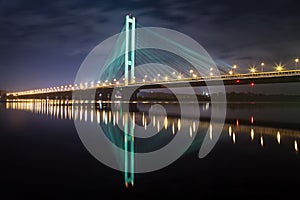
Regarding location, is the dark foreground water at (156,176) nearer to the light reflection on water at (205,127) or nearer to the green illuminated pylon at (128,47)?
the light reflection on water at (205,127)

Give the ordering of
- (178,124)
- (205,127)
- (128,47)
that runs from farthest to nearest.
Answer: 1. (128,47)
2. (178,124)
3. (205,127)

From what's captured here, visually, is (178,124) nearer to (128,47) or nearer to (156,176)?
(156,176)

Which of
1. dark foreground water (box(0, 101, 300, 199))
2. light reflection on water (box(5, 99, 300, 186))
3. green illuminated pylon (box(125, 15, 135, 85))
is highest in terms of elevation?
green illuminated pylon (box(125, 15, 135, 85))

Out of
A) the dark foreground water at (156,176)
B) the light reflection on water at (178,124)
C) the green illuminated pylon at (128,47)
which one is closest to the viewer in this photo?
the dark foreground water at (156,176)

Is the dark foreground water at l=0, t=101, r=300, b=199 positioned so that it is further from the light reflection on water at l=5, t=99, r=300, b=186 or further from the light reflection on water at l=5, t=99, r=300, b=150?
the light reflection on water at l=5, t=99, r=300, b=150

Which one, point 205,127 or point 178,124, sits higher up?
point 178,124

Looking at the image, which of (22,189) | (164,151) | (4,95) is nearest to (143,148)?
(164,151)

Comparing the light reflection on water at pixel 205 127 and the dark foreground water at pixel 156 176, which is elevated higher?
the light reflection on water at pixel 205 127

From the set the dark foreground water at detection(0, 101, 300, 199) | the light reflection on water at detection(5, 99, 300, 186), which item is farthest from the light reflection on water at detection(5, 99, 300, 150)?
the dark foreground water at detection(0, 101, 300, 199)

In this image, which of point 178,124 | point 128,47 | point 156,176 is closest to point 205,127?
point 178,124

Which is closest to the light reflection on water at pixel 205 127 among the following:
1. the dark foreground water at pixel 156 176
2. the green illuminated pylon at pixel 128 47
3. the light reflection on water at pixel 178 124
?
the light reflection on water at pixel 178 124

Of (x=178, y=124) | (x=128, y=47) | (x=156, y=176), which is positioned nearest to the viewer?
(x=156, y=176)

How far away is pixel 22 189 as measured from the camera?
397cm

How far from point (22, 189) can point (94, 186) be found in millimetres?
1062
